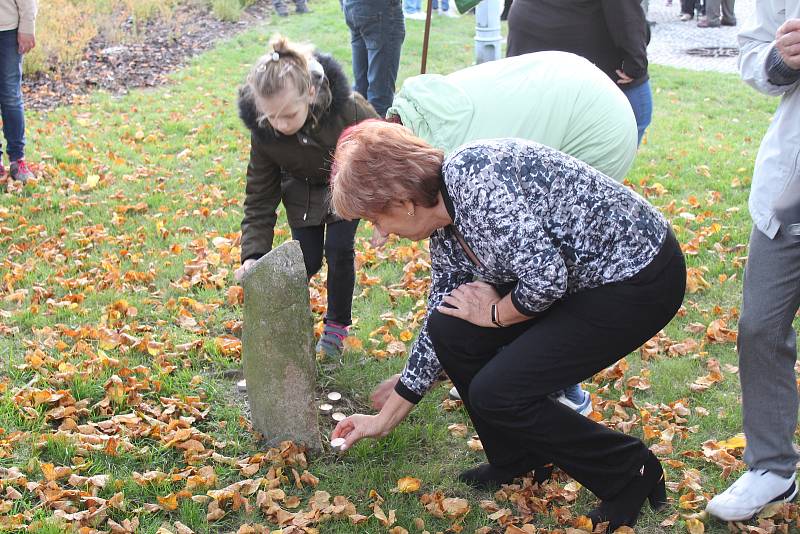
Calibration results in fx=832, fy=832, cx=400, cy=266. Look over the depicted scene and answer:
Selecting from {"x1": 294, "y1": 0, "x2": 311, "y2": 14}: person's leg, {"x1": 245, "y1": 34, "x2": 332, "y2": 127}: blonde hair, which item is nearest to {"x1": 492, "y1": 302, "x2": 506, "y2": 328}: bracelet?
{"x1": 245, "y1": 34, "x2": 332, "y2": 127}: blonde hair

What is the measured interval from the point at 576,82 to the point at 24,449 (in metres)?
2.58

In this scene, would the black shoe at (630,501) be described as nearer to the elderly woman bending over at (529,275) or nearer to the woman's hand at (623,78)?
the elderly woman bending over at (529,275)

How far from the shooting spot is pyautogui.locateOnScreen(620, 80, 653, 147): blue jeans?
4336 mm

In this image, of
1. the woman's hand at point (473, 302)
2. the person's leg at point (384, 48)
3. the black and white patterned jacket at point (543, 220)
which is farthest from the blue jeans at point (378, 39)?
the black and white patterned jacket at point (543, 220)

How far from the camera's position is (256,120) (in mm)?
3631

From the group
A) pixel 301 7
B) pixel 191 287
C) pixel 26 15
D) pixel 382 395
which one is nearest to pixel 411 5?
pixel 301 7

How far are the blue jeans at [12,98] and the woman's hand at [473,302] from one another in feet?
17.2

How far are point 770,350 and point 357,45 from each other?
5020 millimetres

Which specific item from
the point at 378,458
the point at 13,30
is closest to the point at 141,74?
the point at 13,30

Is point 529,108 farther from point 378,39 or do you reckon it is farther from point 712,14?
point 712,14

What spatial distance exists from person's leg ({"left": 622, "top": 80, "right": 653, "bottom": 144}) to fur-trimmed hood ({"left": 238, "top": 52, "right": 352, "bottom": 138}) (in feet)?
5.04

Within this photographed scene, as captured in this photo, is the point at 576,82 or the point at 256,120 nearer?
the point at 576,82

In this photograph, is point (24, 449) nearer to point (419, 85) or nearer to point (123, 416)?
point (123, 416)

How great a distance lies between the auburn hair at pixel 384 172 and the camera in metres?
2.53
